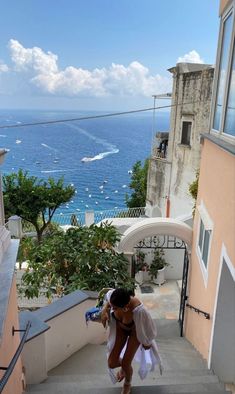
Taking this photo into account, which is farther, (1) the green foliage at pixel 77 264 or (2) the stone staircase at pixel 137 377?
(1) the green foliage at pixel 77 264

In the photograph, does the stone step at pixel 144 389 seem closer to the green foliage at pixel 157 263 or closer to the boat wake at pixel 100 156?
the green foliage at pixel 157 263

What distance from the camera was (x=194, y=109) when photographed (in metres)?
13.8

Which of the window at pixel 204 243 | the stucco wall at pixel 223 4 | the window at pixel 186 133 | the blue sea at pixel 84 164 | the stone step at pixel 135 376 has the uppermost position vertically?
the stucco wall at pixel 223 4

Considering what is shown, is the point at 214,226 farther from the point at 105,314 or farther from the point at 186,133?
the point at 186,133

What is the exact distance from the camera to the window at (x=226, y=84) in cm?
355

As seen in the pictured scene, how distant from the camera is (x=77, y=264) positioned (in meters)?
5.60

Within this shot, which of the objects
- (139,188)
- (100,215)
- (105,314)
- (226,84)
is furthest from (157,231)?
(139,188)

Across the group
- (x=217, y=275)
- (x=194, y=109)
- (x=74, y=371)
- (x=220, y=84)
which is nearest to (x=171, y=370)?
(x=74, y=371)

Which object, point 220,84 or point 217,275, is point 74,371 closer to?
point 217,275

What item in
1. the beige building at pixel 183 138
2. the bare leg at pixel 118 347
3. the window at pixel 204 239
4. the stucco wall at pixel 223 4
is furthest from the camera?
the beige building at pixel 183 138

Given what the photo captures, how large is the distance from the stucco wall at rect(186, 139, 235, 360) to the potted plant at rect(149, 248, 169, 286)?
3.08 m

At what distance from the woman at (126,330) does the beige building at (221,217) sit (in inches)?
37.9

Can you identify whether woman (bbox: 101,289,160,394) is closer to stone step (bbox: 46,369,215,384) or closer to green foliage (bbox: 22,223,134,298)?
stone step (bbox: 46,369,215,384)

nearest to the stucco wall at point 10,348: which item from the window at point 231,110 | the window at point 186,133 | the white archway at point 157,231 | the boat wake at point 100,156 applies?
the window at point 231,110
